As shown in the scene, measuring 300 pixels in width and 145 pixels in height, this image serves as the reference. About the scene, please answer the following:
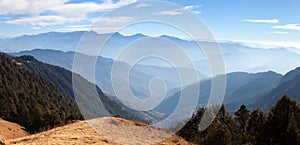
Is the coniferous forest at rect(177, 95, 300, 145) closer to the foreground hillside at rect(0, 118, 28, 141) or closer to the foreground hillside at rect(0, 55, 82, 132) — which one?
the foreground hillside at rect(0, 118, 28, 141)

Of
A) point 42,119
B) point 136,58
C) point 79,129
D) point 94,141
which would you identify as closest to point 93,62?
point 136,58

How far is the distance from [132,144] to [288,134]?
3066cm

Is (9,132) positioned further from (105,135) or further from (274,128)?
(274,128)

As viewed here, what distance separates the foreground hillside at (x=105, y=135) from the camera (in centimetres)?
2378

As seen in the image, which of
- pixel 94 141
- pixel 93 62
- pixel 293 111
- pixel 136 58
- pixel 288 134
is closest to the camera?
pixel 93 62

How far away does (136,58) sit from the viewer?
18.9 metres

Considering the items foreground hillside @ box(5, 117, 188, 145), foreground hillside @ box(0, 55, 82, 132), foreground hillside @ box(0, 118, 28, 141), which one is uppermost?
foreground hillside @ box(5, 117, 188, 145)

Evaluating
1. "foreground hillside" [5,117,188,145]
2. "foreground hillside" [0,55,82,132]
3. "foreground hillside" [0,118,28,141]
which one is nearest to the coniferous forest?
"foreground hillside" [5,117,188,145]

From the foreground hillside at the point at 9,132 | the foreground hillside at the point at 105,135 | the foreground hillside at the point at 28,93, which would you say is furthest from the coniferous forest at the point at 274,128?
the foreground hillside at the point at 28,93

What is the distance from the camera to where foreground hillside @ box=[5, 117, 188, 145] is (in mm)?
23781

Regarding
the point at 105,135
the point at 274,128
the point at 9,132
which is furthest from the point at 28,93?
the point at 105,135

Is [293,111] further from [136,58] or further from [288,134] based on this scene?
[136,58]

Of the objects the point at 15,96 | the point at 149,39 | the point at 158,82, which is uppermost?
the point at 149,39

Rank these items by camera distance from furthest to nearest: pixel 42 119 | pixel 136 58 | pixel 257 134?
pixel 42 119 → pixel 257 134 → pixel 136 58
